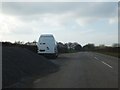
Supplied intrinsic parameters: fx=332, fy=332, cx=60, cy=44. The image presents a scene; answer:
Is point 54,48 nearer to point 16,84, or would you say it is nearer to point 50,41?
point 50,41

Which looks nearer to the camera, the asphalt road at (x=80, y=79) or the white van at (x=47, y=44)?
the asphalt road at (x=80, y=79)

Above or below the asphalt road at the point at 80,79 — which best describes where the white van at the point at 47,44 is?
above

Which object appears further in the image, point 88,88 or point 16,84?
point 16,84

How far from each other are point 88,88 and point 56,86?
1.42 m

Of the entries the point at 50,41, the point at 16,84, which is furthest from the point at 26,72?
the point at 50,41

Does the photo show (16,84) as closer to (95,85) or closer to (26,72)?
(95,85)

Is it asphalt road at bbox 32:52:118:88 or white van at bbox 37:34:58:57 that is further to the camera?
white van at bbox 37:34:58:57

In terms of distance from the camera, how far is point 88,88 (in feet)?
43.3

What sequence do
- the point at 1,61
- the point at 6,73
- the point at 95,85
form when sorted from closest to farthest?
the point at 95,85 < the point at 6,73 < the point at 1,61

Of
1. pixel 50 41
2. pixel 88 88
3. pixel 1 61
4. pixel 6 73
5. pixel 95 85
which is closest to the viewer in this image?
pixel 88 88

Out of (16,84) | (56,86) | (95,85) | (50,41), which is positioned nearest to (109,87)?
(95,85)

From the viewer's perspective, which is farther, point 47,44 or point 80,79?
point 47,44

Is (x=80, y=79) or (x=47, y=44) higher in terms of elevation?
(x=47, y=44)

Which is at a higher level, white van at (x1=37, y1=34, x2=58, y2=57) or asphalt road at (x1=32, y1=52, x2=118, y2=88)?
white van at (x1=37, y1=34, x2=58, y2=57)
